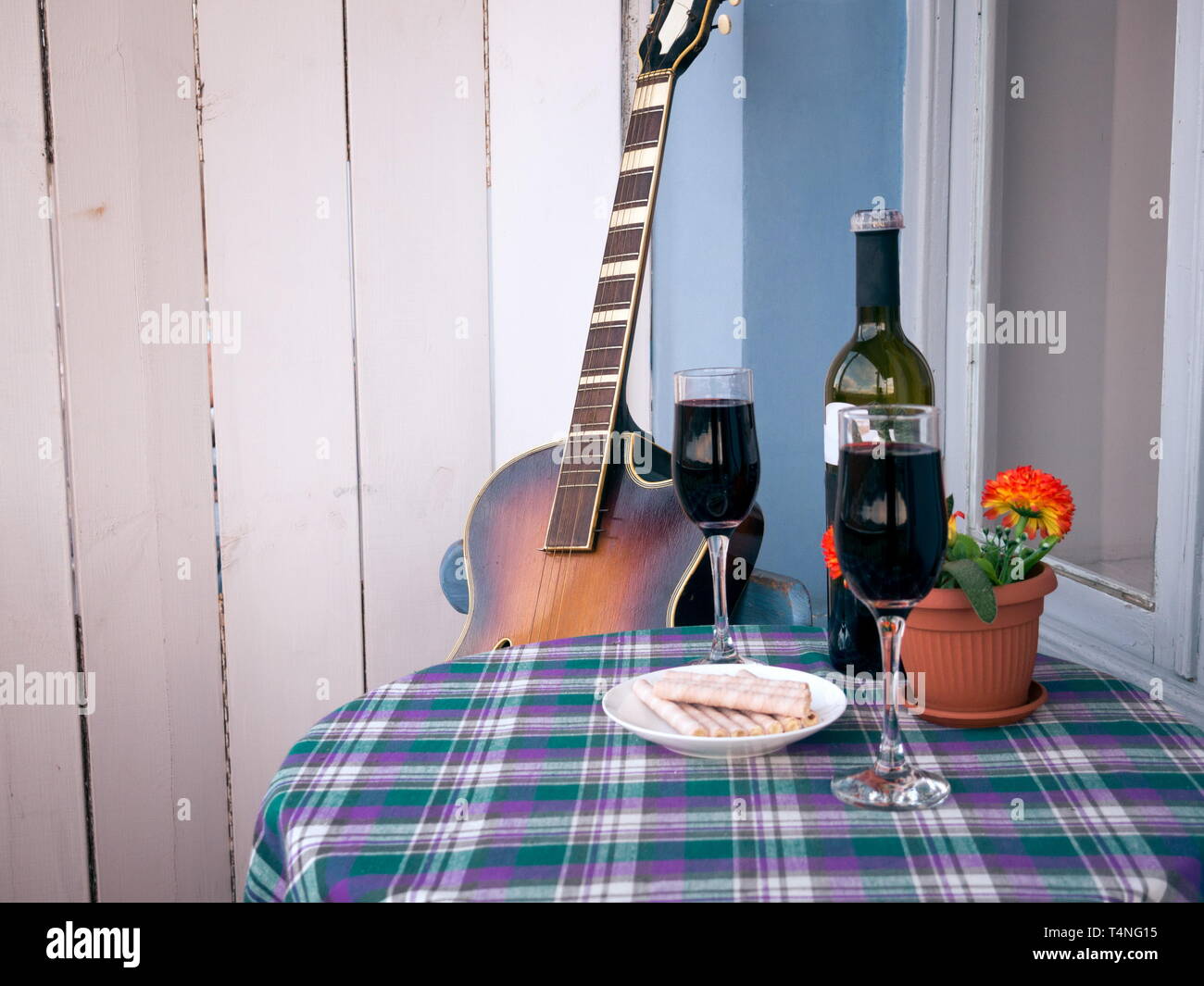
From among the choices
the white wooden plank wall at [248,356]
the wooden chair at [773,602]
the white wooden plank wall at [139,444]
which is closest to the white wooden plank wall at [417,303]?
the white wooden plank wall at [248,356]

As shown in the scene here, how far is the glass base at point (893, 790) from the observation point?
758 millimetres

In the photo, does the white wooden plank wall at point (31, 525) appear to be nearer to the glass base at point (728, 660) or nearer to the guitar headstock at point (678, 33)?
the guitar headstock at point (678, 33)

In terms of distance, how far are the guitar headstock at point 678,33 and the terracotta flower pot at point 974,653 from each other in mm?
962

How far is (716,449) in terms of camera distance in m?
0.99

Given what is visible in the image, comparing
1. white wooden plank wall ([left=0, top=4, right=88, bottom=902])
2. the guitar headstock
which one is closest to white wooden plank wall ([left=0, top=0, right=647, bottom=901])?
white wooden plank wall ([left=0, top=4, right=88, bottom=902])

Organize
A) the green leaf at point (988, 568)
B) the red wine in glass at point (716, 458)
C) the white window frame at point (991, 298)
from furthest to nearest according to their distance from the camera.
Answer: the white window frame at point (991, 298), the red wine in glass at point (716, 458), the green leaf at point (988, 568)

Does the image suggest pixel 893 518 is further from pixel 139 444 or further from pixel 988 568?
pixel 139 444

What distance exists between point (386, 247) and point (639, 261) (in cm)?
62

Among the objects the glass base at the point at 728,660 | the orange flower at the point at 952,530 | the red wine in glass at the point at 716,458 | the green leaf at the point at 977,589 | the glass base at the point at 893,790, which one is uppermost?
the red wine in glass at the point at 716,458

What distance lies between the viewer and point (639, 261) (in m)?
1.52

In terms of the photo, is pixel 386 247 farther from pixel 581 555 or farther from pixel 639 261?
pixel 581 555

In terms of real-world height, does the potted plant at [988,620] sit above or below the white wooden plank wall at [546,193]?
below

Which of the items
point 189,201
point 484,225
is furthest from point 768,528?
point 189,201

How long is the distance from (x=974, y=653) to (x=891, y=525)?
0.63 ft
